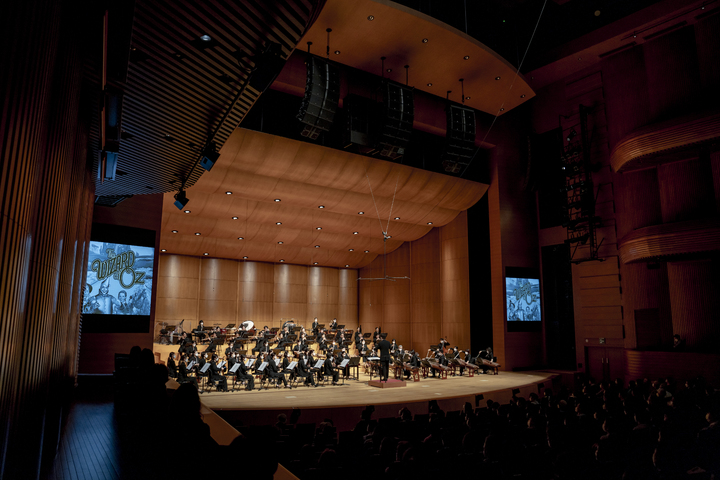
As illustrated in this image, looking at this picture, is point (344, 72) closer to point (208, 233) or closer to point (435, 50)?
point (435, 50)

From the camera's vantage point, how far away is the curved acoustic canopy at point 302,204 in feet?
51.0

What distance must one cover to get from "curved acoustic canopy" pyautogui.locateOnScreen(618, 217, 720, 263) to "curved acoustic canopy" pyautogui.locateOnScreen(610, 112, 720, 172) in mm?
2094

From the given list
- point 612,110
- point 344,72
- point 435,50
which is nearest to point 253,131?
point 344,72

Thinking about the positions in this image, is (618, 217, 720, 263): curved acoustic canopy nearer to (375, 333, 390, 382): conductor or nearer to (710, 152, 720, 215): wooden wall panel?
(710, 152, 720, 215): wooden wall panel

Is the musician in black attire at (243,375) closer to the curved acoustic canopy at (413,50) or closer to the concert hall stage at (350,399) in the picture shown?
the concert hall stage at (350,399)

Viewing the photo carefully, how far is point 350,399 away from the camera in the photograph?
10.9 meters

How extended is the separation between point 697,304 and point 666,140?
15.8ft

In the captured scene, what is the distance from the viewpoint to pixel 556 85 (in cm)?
1866

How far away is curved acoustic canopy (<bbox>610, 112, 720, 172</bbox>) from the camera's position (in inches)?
466

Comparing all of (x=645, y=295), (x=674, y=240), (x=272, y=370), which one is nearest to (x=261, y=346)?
(x=272, y=370)

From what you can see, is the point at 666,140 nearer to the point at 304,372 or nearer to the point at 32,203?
the point at 304,372

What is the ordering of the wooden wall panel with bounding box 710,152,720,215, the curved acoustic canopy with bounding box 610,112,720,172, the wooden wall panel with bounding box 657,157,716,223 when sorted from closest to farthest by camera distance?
the curved acoustic canopy with bounding box 610,112,720,172 < the wooden wall panel with bounding box 710,152,720,215 < the wooden wall panel with bounding box 657,157,716,223

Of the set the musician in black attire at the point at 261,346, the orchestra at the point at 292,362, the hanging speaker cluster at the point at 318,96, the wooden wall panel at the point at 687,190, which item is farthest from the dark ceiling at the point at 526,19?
the musician in black attire at the point at 261,346

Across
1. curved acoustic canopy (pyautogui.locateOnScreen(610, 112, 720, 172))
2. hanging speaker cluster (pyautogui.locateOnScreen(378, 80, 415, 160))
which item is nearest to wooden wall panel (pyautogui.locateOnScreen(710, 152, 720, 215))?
curved acoustic canopy (pyautogui.locateOnScreen(610, 112, 720, 172))
